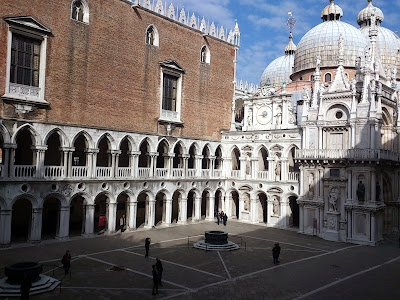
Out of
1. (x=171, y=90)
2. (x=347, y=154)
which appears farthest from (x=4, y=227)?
(x=347, y=154)

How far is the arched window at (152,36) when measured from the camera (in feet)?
108

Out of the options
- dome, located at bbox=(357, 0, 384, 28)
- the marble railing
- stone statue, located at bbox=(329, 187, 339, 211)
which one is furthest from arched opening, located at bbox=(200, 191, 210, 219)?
dome, located at bbox=(357, 0, 384, 28)

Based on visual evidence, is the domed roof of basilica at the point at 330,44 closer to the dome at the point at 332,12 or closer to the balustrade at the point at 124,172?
the dome at the point at 332,12

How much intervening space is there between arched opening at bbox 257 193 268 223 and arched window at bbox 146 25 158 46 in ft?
54.0

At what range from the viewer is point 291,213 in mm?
35750

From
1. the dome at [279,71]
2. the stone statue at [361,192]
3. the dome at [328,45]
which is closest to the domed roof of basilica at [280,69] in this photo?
the dome at [279,71]

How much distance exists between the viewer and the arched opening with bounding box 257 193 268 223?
→ 37594 mm

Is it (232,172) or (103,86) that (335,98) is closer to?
(232,172)

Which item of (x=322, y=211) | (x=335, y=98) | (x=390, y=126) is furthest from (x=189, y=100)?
(x=390, y=126)

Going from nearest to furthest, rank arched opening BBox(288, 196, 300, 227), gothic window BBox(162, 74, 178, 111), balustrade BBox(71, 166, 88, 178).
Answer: balustrade BBox(71, 166, 88, 178) < gothic window BBox(162, 74, 178, 111) < arched opening BBox(288, 196, 300, 227)

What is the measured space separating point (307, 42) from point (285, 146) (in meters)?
17.3

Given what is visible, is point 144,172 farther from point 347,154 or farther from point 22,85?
point 347,154

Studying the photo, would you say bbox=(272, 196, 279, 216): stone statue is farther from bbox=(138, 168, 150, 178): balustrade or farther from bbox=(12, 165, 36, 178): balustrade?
bbox=(12, 165, 36, 178): balustrade

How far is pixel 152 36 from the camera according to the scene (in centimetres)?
3334
